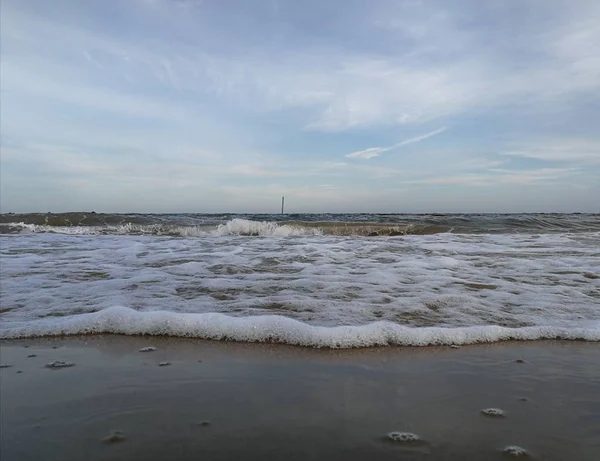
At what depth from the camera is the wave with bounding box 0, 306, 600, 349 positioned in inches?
110

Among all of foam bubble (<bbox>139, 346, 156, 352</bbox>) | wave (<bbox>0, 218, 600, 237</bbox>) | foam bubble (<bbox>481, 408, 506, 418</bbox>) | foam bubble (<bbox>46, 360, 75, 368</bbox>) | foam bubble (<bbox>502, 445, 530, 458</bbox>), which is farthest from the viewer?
wave (<bbox>0, 218, 600, 237</bbox>)

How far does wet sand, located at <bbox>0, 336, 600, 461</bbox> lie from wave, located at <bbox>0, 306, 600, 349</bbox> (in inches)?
4.9

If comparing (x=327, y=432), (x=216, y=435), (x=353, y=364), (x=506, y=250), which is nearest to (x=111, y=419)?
(x=216, y=435)

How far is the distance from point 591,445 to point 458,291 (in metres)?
2.74

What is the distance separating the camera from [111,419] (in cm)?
169

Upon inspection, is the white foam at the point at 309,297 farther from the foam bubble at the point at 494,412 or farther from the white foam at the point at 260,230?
the white foam at the point at 260,230

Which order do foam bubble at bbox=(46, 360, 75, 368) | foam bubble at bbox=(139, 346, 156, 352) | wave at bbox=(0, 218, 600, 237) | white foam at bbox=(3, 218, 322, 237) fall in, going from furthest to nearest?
1. white foam at bbox=(3, 218, 322, 237)
2. wave at bbox=(0, 218, 600, 237)
3. foam bubble at bbox=(139, 346, 156, 352)
4. foam bubble at bbox=(46, 360, 75, 368)

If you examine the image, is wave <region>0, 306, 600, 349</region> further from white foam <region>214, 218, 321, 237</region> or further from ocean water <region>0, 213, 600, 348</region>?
white foam <region>214, 218, 321, 237</region>

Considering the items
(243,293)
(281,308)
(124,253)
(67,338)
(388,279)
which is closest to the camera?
(67,338)

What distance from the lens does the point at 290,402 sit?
1858 millimetres

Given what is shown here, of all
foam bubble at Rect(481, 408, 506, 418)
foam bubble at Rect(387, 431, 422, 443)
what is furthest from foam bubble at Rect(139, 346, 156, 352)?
foam bubble at Rect(481, 408, 506, 418)

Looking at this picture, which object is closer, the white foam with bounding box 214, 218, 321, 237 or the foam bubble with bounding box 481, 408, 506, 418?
the foam bubble with bounding box 481, 408, 506, 418

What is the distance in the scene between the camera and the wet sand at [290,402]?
4.92 feet

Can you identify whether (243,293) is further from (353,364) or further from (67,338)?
(353,364)
